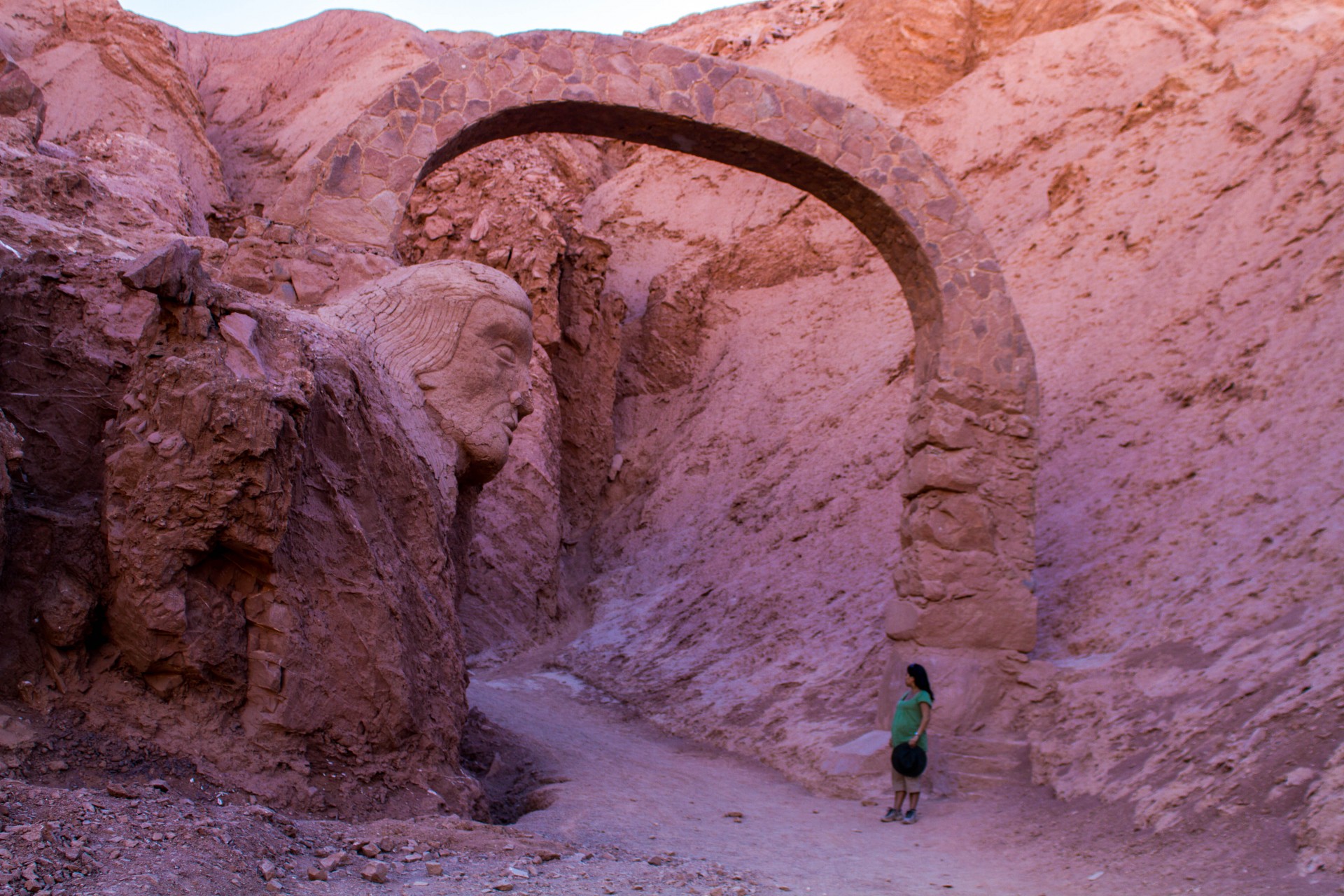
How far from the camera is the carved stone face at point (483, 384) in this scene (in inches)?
176

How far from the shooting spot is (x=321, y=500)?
3398 millimetres

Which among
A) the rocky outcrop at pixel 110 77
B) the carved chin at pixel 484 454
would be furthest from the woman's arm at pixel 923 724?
the rocky outcrop at pixel 110 77

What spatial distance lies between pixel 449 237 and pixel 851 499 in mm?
5954

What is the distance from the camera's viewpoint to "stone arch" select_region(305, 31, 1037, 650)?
5.88 meters

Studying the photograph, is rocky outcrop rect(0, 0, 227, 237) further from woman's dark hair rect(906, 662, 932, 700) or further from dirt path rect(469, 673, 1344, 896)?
woman's dark hair rect(906, 662, 932, 700)

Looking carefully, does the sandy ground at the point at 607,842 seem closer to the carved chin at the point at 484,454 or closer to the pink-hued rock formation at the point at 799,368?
the pink-hued rock formation at the point at 799,368

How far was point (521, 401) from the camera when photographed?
477 centimetres

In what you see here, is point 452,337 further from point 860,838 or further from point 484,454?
point 860,838

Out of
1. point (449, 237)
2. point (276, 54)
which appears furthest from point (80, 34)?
point (449, 237)

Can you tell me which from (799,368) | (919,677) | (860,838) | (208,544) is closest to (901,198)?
(919,677)

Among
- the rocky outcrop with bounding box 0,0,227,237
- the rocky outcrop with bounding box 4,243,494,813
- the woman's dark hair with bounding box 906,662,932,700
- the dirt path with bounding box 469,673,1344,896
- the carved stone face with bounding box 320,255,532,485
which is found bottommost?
the dirt path with bounding box 469,673,1344,896

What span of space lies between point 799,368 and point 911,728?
857 cm

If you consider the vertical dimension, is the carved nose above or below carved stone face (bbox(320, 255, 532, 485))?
below

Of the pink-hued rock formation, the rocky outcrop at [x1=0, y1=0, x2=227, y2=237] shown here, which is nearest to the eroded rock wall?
the pink-hued rock formation
